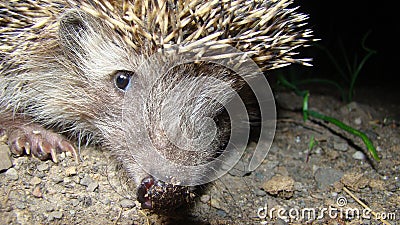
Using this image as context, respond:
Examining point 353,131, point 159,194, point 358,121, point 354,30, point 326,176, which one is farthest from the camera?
point 354,30

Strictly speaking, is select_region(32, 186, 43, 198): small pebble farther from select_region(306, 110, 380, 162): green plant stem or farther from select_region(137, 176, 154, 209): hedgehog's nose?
select_region(306, 110, 380, 162): green plant stem

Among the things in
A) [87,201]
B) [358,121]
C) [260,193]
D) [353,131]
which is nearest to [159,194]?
[87,201]

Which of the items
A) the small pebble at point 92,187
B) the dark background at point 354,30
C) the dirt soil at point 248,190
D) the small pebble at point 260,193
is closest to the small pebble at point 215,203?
the dirt soil at point 248,190

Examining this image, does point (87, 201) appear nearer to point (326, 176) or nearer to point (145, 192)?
point (145, 192)

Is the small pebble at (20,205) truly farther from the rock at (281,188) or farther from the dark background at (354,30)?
the dark background at (354,30)

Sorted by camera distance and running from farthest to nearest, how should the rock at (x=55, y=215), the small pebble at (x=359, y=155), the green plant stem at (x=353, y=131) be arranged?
the small pebble at (x=359, y=155) → the green plant stem at (x=353, y=131) → the rock at (x=55, y=215)

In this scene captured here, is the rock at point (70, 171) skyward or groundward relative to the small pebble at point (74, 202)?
skyward

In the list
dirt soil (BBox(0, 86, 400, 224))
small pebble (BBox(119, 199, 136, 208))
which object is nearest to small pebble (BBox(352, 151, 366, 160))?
dirt soil (BBox(0, 86, 400, 224))
